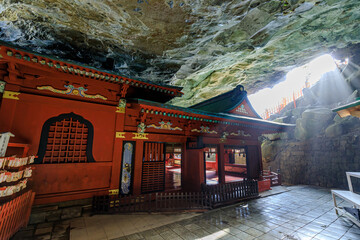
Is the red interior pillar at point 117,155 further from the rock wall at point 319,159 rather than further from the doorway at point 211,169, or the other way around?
the rock wall at point 319,159

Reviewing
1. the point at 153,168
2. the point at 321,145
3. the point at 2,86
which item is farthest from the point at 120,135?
the point at 321,145

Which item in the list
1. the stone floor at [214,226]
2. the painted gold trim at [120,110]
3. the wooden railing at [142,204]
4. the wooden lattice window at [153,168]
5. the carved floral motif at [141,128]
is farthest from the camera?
the wooden lattice window at [153,168]

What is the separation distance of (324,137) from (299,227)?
14.0m

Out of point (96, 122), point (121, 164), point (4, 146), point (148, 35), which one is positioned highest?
point (148, 35)

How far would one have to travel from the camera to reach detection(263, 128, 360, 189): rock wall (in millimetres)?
12148

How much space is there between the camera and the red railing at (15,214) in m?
3.37

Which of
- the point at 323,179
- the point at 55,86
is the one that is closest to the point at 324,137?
the point at 323,179

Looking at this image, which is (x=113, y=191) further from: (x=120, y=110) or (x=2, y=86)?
(x=2, y=86)

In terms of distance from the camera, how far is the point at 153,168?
7527 millimetres

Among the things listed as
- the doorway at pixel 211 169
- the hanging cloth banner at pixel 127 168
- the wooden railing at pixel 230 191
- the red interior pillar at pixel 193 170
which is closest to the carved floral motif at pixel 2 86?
the hanging cloth banner at pixel 127 168

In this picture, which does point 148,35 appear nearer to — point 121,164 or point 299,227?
point 121,164

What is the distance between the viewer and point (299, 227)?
5105 mm

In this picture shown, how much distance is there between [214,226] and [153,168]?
3.71 meters

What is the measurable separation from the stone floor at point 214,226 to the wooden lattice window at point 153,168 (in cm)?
161
